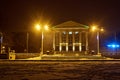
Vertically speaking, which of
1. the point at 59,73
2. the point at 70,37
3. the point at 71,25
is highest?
the point at 71,25

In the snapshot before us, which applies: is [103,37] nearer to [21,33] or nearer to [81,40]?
[81,40]

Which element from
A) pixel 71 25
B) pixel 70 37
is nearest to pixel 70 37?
pixel 70 37

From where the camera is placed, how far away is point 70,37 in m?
57.2

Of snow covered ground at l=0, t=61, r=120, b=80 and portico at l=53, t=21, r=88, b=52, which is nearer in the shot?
snow covered ground at l=0, t=61, r=120, b=80

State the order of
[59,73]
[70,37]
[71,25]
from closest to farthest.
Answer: [59,73] < [71,25] < [70,37]

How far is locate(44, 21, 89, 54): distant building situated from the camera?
2208 inches

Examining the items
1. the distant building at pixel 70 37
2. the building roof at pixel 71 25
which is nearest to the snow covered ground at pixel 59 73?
the distant building at pixel 70 37

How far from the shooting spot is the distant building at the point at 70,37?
56.1 meters

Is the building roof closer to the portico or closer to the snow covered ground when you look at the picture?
the portico

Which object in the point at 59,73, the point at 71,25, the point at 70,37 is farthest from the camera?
the point at 70,37

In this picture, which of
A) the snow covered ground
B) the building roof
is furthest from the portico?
the snow covered ground

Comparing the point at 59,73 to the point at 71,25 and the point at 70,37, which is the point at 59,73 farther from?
the point at 70,37

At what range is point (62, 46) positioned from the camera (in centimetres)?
5659

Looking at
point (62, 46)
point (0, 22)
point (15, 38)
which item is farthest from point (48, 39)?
point (15, 38)
